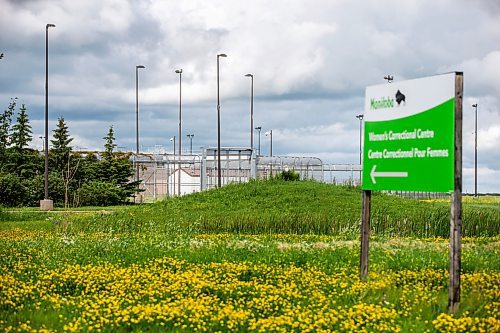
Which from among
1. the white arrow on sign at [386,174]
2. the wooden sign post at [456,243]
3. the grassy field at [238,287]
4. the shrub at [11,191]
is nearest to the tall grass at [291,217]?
the grassy field at [238,287]

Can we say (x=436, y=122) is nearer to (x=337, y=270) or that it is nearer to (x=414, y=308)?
(x=414, y=308)

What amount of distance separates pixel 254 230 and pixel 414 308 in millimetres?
15109

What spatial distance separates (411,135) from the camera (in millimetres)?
11680

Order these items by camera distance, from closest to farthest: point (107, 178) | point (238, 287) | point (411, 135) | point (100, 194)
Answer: point (411, 135) → point (238, 287) → point (100, 194) → point (107, 178)

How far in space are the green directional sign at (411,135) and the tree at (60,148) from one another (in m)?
47.6

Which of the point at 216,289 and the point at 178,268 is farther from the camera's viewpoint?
the point at 178,268

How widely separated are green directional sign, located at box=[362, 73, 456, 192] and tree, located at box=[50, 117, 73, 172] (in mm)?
47611

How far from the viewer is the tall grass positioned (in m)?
25.0

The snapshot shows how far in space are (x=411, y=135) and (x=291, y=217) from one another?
14.3 m

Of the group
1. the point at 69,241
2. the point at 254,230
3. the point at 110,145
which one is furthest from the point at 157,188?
the point at 69,241

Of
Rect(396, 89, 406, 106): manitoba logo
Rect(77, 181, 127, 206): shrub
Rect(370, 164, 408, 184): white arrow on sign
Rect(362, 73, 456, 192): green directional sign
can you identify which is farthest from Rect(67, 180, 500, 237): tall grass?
Rect(77, 181, 127, 206): shrub

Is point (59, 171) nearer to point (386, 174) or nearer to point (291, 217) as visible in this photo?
point (291, 217)

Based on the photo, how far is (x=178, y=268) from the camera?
1409 centimetres

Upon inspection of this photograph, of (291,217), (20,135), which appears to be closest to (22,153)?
(20,135)
